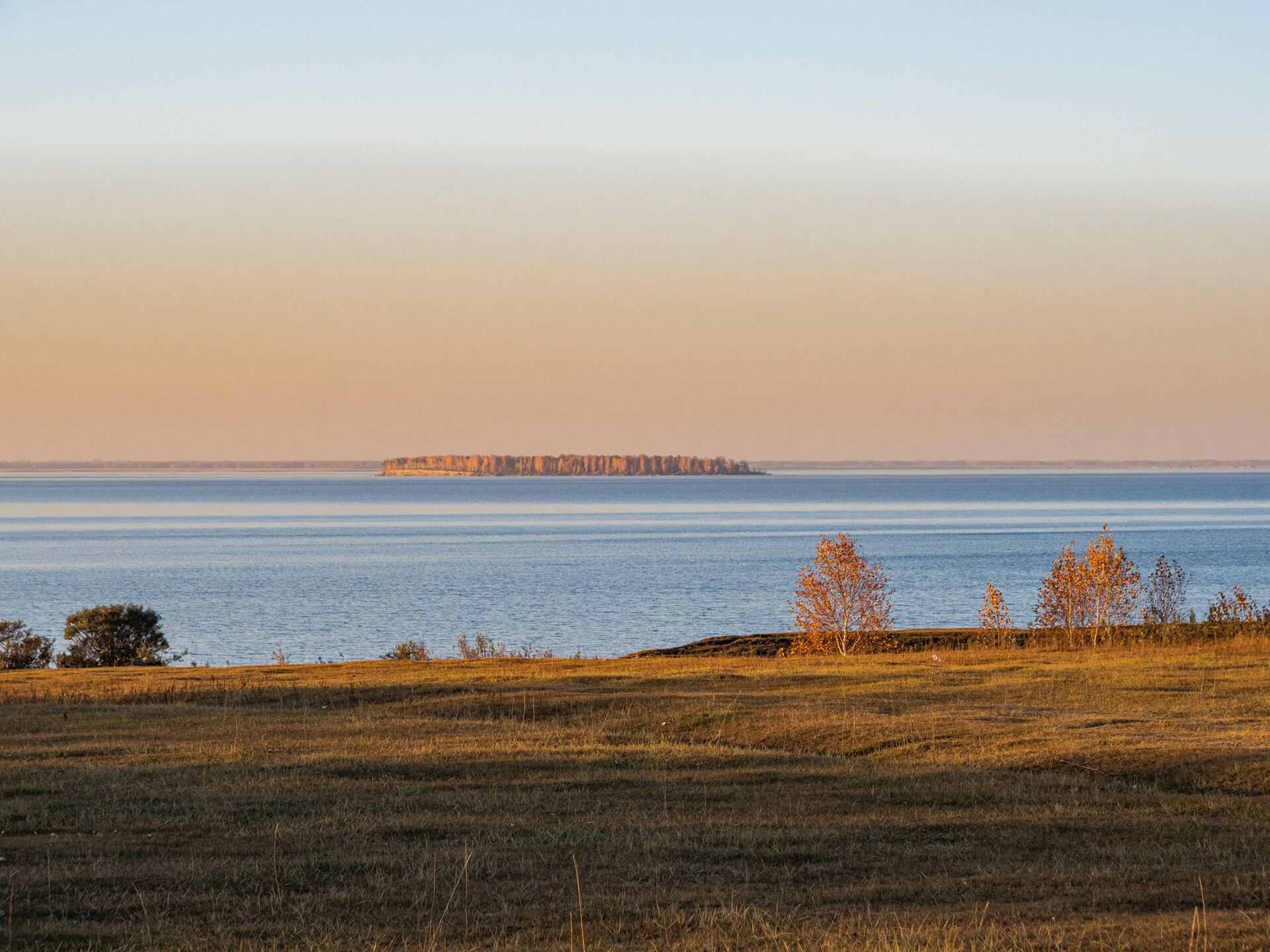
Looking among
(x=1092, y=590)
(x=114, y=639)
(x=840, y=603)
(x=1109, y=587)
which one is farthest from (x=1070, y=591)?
(x=114, y=639)

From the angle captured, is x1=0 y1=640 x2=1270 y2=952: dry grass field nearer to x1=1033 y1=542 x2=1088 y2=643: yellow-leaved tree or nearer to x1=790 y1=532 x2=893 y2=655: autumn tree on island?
x1=1033 y1=542 x2=1088 y2=643: yellow-leaved tree

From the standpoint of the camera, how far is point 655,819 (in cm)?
1436

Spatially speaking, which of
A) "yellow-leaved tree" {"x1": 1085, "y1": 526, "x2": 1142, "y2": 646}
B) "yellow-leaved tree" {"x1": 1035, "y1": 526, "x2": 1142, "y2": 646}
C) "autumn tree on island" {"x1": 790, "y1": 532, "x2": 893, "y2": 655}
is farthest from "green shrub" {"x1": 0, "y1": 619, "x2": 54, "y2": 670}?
"yellow-leaved tree" {"x1": 1085, "y1": 526, "x2": 1142, "y2": 646}

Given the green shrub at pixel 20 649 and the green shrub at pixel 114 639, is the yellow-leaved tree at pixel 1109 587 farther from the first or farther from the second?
the green shrub at pixel 20 649

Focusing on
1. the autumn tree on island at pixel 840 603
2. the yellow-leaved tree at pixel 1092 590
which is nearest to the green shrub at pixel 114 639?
the autumn tree on island at pixel 840 603

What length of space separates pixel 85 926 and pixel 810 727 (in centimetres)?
1406

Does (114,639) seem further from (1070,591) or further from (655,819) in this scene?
(655,819)

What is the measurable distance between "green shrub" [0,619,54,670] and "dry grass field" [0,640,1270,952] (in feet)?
78.7

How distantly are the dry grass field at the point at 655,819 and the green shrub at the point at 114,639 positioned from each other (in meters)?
24.7

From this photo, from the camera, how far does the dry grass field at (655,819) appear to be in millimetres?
9820

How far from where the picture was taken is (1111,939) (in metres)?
9.04

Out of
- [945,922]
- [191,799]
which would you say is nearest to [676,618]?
[191,799]

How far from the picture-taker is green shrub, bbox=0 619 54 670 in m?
49.2

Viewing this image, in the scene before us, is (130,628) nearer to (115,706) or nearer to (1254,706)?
(115,706)
